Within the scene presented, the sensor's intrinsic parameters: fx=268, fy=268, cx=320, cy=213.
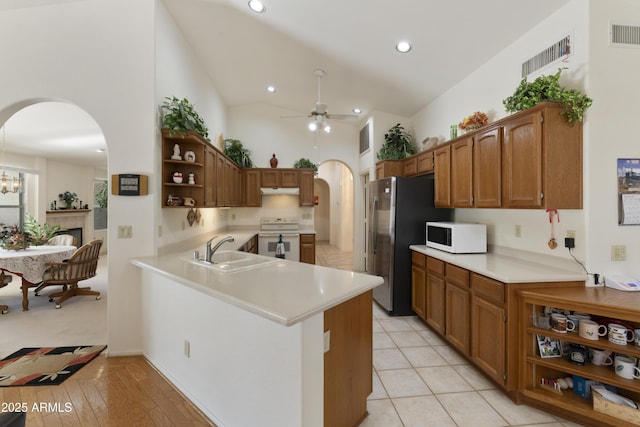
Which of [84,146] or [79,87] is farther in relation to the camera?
[84,146]

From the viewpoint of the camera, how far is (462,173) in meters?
2.92

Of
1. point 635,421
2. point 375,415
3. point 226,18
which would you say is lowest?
point 375,415

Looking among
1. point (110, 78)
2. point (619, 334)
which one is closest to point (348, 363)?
point (619, 334)

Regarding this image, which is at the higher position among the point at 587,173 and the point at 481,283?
the point at 587,173

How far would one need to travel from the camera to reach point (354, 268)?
608 centimetres

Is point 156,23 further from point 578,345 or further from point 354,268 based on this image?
point 354,268

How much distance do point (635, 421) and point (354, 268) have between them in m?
4.58

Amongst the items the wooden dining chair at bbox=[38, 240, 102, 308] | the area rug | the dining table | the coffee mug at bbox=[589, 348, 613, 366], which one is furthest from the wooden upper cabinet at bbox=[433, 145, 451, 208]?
the dining table

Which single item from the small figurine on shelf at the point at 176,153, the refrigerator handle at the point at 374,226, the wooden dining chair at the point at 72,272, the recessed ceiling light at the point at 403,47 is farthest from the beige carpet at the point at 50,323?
the recessed ceiling light at the point at 403,47

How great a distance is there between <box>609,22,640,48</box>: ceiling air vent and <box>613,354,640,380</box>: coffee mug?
7.34 feet

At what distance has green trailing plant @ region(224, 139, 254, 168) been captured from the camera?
5406 mm

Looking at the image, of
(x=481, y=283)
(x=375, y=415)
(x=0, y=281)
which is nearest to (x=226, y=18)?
(x=481, y=283)

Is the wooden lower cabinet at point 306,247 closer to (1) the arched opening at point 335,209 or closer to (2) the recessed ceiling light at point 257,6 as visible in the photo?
(1) the arched opening at point 335,209

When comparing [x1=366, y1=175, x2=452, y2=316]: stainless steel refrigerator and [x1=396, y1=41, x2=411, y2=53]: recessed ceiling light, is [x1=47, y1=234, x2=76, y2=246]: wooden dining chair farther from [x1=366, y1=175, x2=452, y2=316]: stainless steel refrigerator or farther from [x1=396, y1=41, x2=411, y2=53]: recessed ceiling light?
[x1=396, y1=41, x2=411, y2=53]: recessed ceiling light
